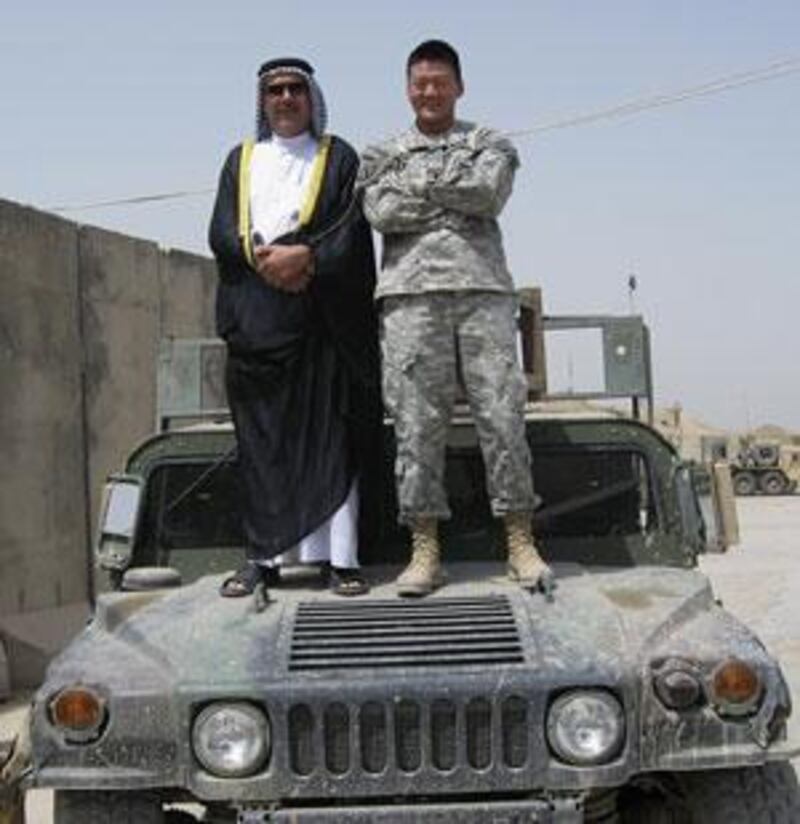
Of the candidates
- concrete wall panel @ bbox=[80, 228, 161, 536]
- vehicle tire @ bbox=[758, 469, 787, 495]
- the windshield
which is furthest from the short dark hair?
vehicle tire @ bbox=[758, 469, 787, 495]

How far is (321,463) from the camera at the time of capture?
4762mm

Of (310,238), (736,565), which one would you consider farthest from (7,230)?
(736,565)

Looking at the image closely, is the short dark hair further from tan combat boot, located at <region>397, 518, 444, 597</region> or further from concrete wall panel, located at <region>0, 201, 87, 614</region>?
concrete wall panel, located at <region>0, 201, 87, 614</region>

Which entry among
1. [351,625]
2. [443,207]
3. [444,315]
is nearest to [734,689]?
[351,625]

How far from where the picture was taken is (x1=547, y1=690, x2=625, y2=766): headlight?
12.0ft

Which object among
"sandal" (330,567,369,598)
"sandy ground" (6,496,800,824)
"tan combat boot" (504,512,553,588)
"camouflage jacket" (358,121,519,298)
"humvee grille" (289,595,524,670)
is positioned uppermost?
"camouflage jacket" (358,121,519,298)

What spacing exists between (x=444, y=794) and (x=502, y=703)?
247 millimetres

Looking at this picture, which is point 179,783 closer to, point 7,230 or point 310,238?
point 310,238

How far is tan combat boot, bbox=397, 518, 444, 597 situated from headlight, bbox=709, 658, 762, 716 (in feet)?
3.21

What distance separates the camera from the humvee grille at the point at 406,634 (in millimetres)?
3789

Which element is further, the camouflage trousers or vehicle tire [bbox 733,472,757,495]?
vehicle tire [bbox 733,472,757,495]

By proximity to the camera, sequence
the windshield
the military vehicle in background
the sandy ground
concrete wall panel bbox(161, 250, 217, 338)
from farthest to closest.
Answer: the military vehicle in background → concrete wall panel bbox(161, 250, 217, 338) → the sandy ground → the windshield

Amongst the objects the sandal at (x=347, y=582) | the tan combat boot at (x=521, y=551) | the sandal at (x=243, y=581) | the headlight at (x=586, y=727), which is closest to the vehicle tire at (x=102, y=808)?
the sandal at (x=243, y=581)

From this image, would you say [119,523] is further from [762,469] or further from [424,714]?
[762,469]
